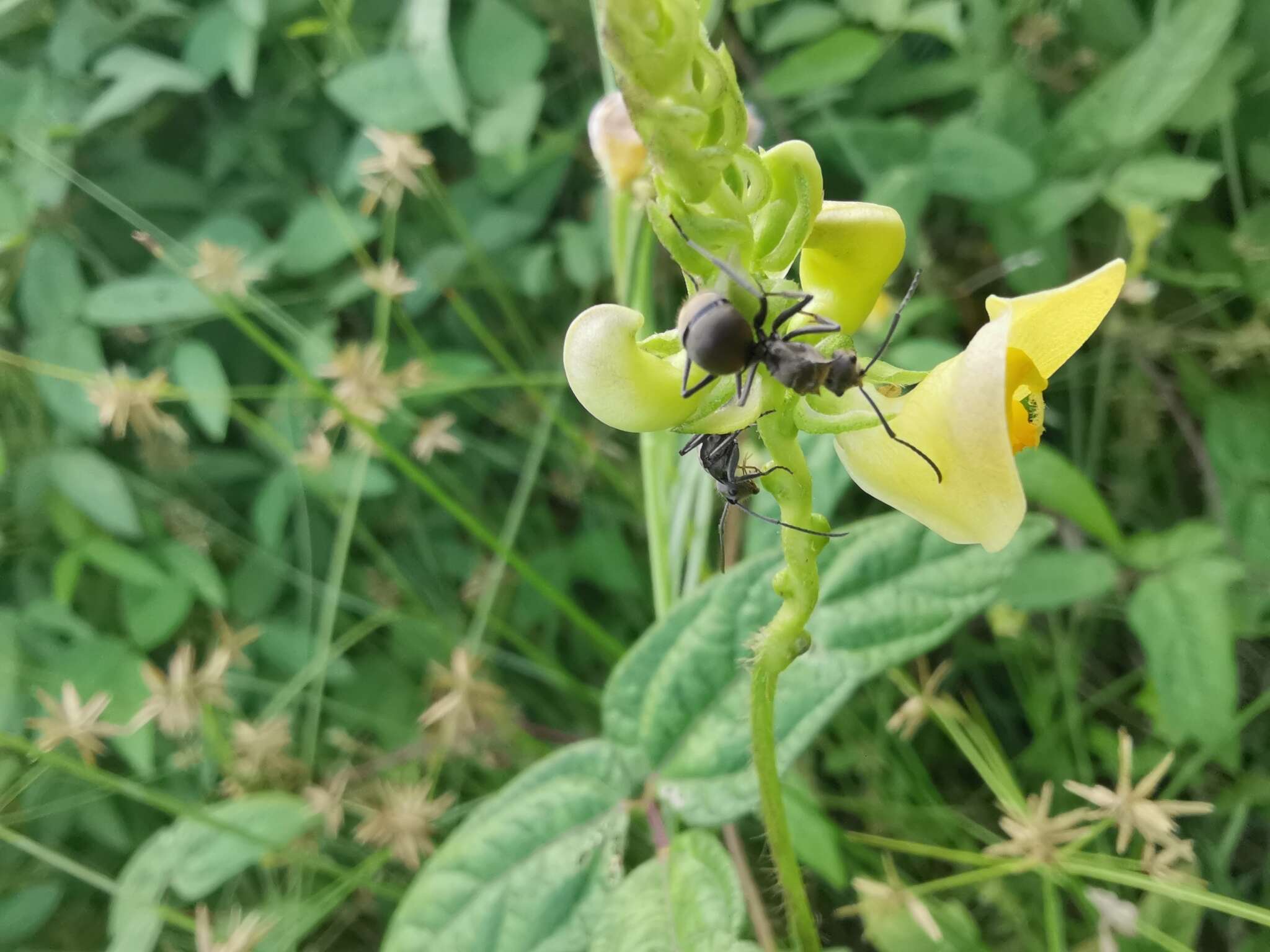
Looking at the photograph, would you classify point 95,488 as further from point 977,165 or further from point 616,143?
point 977,165

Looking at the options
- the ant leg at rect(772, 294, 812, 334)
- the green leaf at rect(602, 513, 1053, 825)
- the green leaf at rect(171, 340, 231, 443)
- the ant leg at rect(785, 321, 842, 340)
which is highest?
the ant leg at rect(772, 294, 812, 334)

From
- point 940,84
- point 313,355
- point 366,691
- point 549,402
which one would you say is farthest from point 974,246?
point 366,691

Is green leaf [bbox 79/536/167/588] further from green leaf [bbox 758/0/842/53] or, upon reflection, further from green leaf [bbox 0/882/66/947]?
green leaf [bbox 758/0/842/53]

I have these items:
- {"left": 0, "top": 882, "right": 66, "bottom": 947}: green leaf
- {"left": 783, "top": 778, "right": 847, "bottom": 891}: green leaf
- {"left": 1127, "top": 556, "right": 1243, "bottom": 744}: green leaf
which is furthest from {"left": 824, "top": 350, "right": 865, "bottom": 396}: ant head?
{"left": 0, "top": 882, "right": 66, "bottom": 947}: green leaf

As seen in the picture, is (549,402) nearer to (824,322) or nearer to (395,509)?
(395,509)

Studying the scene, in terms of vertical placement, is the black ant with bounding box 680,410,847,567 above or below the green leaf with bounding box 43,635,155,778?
above

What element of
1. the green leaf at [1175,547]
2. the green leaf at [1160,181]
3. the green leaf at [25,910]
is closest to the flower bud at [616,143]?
the green leaf at [1160,181]

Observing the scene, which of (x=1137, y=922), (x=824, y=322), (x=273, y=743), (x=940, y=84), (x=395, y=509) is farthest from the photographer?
(x=395, y=509)

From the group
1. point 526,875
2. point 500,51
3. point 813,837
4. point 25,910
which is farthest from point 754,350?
point 25,910
